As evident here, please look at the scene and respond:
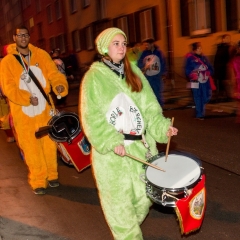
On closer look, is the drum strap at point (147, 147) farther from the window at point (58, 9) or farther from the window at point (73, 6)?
the window at point (58, 9)

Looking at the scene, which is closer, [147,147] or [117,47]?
[117,47]

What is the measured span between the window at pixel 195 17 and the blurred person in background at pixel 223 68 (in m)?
2.49

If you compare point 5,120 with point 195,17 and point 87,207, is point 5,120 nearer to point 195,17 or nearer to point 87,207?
point 87,207

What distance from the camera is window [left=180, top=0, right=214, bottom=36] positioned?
1510 cm

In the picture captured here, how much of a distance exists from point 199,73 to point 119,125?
6.56 metres

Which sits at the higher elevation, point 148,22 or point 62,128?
point 148,22

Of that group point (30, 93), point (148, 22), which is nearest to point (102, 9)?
point (148, 22)

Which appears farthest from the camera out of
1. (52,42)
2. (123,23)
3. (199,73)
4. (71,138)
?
(52,42)

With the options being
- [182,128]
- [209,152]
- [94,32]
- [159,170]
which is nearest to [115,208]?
[159,170]

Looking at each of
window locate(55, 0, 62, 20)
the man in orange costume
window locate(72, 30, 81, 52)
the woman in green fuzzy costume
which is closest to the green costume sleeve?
the woman in green fuzzy costume

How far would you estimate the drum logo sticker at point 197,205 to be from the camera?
2.78 metres

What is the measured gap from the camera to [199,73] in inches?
371

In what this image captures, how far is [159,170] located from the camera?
3008 mm

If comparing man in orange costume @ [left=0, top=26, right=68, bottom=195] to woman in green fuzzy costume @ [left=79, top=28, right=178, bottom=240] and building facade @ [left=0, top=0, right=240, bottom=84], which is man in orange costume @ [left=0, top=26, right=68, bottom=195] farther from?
building facade @ [left=0, top=0, right=240, bottom=84]
